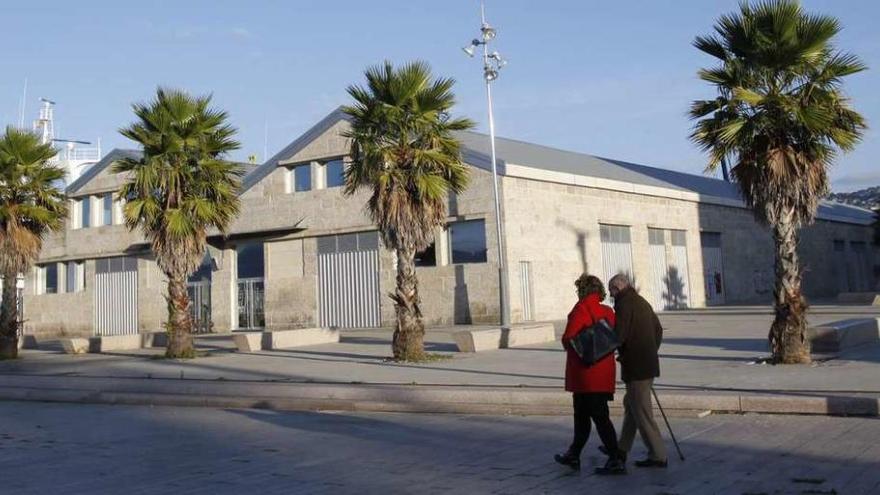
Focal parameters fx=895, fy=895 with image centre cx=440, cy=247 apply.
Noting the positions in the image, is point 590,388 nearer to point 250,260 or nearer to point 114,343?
point 114,343

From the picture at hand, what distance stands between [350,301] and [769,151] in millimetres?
21311

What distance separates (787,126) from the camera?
14547 millimetres

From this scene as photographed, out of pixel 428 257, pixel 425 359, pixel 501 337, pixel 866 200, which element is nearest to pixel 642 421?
pixel 425 359

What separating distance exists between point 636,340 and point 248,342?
17672 millimetres

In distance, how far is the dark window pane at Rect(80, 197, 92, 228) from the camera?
4262 centimetres

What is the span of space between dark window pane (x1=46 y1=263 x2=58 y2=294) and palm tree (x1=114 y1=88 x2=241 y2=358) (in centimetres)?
2457

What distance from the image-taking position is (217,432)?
11.0 m

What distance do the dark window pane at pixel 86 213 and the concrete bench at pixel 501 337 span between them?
2768 cm

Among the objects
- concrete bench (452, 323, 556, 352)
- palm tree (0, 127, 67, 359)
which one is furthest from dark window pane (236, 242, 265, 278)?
concrete bench (452, 323, 556, 352)

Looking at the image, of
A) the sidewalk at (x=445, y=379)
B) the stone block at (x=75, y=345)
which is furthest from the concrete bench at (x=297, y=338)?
the stone block at (x=75, y=345)

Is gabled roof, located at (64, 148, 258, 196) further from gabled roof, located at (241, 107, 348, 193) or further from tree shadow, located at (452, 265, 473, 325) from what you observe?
tree shadow, located at (452, 265, 473, 325)

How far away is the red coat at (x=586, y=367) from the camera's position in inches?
297

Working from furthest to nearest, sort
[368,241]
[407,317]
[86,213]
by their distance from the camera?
[86,213]
[368,241]
[407,317]

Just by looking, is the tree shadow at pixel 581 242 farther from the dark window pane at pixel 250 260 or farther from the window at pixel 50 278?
the window at pixel 50 278
